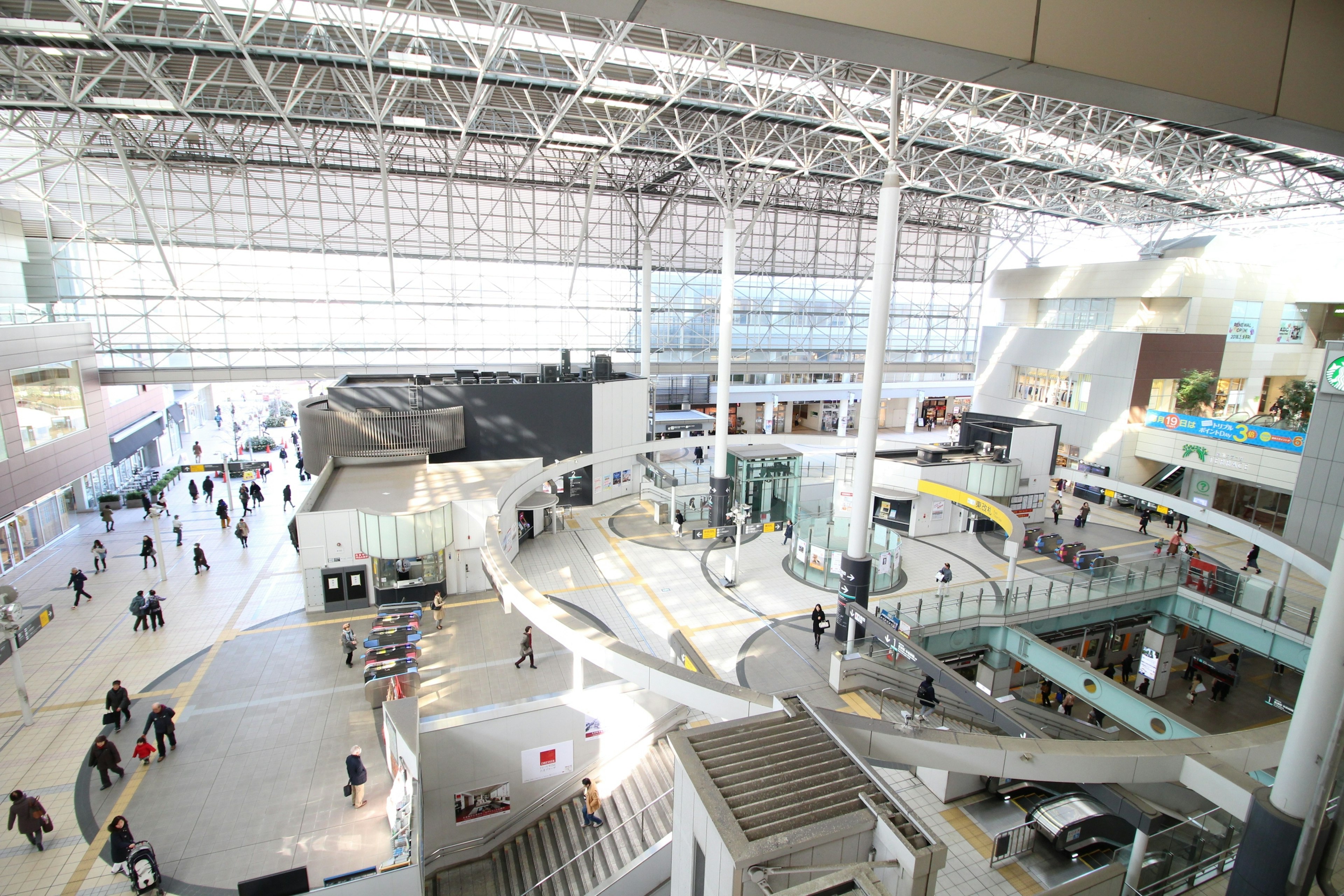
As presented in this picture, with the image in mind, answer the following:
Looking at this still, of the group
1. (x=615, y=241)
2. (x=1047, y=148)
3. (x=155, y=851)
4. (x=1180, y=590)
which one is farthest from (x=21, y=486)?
(x=1047, y=148)

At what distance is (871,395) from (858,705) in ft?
23.2

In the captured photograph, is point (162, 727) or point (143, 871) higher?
point (162, 727)

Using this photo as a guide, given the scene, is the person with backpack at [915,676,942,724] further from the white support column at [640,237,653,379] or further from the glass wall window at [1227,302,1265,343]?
the glass wall window at [1227,302,1265,343]

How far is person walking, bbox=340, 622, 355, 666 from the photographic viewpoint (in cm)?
1370

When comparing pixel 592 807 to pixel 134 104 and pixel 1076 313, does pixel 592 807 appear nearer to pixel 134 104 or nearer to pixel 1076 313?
pixel 134 104

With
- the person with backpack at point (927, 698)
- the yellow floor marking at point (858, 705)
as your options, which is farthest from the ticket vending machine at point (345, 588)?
the person with backpack at point (927, 698)

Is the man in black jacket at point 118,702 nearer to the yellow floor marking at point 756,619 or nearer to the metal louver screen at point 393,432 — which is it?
the metal louver screen at point 393,432

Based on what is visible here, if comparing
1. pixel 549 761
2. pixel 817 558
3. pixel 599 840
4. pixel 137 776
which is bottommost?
pixel 599 840

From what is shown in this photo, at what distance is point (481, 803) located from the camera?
1186cm

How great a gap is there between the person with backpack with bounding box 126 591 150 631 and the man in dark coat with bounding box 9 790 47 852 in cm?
672

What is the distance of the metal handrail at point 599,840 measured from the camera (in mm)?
10641

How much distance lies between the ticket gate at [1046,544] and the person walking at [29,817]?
2701cm

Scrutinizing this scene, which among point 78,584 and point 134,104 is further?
point 134,104

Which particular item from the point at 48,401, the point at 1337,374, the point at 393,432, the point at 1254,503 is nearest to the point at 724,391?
the point at 393,432
